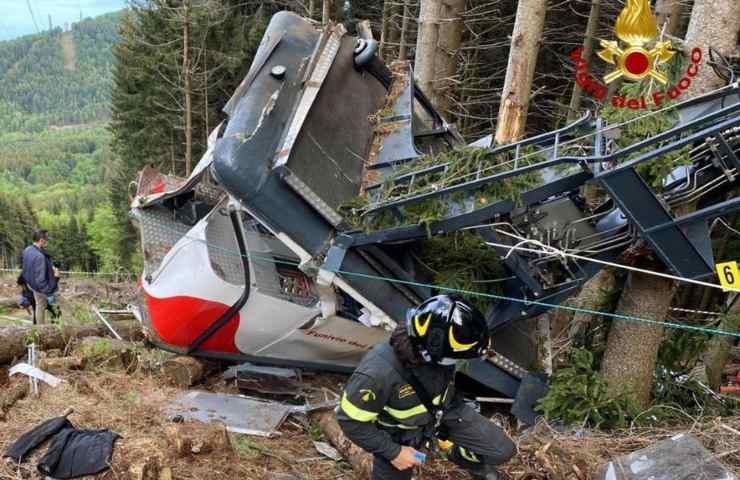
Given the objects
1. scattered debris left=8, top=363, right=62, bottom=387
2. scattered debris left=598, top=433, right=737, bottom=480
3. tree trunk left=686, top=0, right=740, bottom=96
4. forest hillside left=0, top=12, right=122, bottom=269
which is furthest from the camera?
forest hillside left=0, top=12, right=122, bottom=269

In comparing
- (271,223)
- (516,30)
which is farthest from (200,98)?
(271,223)

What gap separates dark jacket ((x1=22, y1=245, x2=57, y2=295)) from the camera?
744cm

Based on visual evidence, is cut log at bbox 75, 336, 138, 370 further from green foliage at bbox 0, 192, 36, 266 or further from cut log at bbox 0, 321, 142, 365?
green foliage at bbox 0, 192, 36, 266

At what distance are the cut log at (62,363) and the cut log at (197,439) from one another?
1628mm

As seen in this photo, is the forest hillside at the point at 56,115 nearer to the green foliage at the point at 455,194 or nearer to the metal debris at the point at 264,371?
the metal debris at the point at 264,371

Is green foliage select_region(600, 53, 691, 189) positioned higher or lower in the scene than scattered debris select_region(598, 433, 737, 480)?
higher

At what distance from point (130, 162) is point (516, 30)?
2204 centimetres

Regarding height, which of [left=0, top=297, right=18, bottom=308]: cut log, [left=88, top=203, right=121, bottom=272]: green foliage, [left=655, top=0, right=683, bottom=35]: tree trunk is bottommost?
[left=88, top=203, right=121, bottom=272]: green foliage

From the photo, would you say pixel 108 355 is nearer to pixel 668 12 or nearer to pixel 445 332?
pixel 445 332

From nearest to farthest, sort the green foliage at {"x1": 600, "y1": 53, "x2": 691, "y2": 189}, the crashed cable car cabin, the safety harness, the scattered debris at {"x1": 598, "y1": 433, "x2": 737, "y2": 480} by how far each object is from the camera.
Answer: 1. the safety harness
2. the scattered debris at {"x1": 598, "y1": 433, "x2": 737, "y2": 480}
3. the green foliage at {"x1": 600, "y1": 53, "x2": 691, "y2": 189}
4. the crashed cable car cabin

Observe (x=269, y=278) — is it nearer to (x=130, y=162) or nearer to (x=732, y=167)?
(x=732, y=167)

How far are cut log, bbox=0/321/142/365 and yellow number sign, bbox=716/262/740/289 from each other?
17.6ft

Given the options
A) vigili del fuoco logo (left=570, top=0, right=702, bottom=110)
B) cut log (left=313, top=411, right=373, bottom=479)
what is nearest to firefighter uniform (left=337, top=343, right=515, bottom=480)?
cut log (left=313, top=411, right=373, bottom=479)

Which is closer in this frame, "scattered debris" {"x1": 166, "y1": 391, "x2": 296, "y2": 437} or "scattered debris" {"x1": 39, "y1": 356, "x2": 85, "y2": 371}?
"scattered debris" {"x1": 166, "y1": 391, "x2": 296, "y2": 437}
